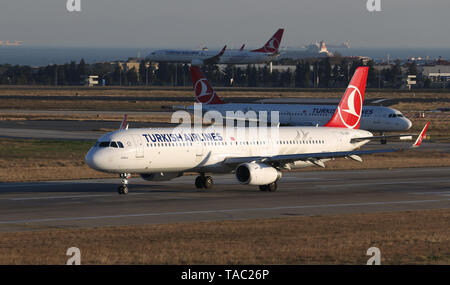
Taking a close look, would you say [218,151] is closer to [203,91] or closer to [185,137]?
[185,137]

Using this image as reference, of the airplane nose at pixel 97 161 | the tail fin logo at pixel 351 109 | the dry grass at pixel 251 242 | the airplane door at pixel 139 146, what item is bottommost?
the dry grass at pixel 251 242

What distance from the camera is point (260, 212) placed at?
40.4 meters

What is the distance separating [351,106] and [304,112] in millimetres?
36293

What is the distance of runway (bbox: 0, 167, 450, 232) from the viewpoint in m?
38.3

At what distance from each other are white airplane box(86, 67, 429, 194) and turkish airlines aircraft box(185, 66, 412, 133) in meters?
35.1

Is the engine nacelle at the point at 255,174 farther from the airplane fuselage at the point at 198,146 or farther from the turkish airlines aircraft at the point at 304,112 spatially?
the turkish airlines aircraft at the point at 304,112

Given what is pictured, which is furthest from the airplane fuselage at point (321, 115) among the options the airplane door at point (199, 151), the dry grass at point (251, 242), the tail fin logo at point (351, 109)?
the dry grass at point (251, 242)

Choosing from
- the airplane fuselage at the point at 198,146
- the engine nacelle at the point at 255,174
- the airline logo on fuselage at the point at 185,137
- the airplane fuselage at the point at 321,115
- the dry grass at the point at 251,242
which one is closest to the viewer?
the dry grass at the point at 251,242

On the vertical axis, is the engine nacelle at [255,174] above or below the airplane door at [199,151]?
below

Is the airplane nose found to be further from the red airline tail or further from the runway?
the red airline tail

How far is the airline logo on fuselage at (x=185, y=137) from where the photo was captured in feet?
149

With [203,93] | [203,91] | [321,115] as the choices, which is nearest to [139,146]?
[203,91]

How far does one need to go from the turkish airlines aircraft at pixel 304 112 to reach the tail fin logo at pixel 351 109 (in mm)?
30978

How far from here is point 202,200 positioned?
44.8 metres
